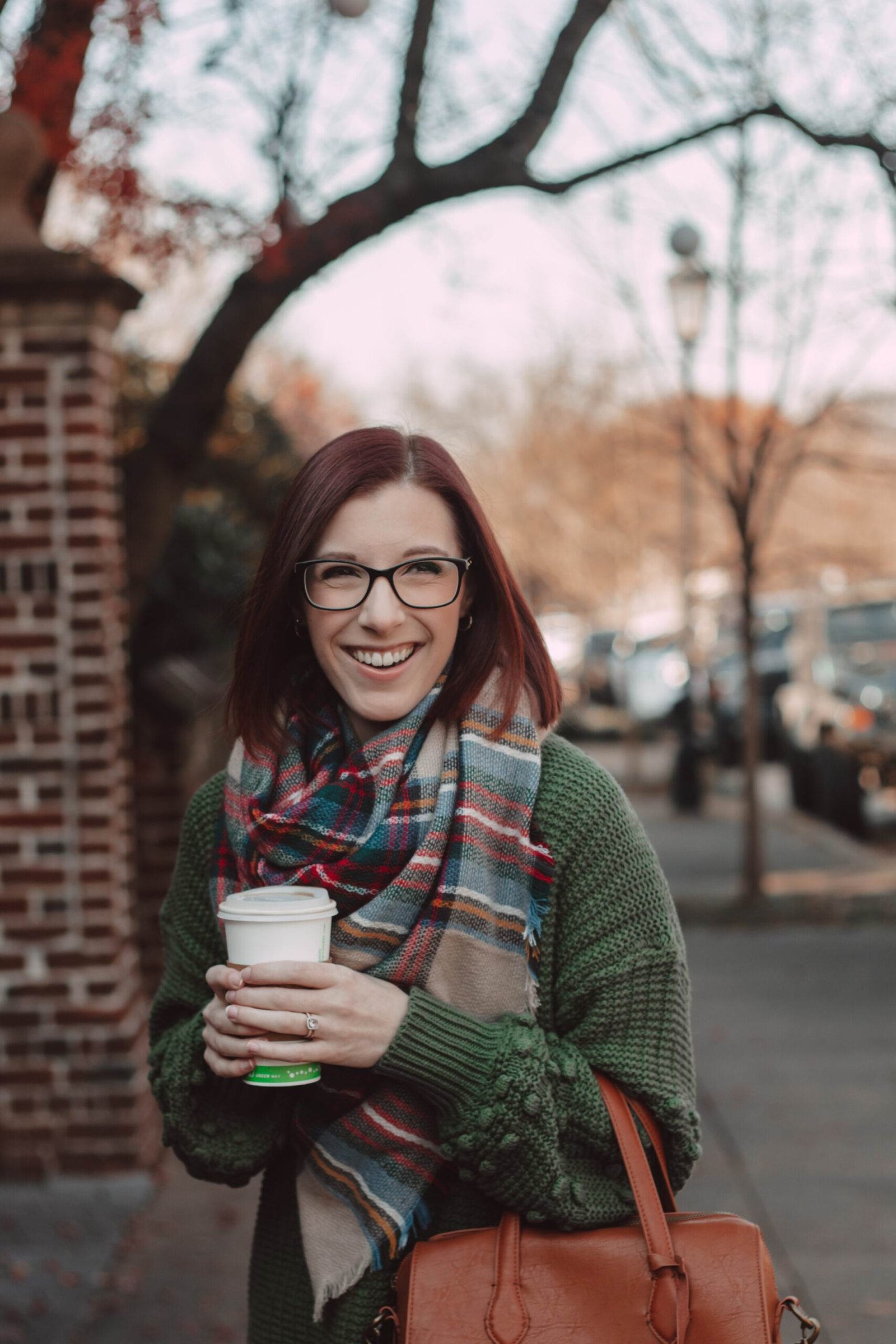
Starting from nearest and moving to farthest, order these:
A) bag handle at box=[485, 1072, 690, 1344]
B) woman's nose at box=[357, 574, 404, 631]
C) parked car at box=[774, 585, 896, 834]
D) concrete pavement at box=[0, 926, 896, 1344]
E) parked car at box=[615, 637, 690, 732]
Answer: bag handle at box=[485, 1072, 690, 1344] < woman's nose at box=[357, 574, 404, 631] < concrete pavement at box=[0, 926, 896, 1344] < parked car at box=[774, 585, 896, 834] < parked car at box=[615, 637, 690, 732]

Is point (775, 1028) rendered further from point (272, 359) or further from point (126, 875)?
point (272, 359)

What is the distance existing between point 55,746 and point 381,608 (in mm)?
3064

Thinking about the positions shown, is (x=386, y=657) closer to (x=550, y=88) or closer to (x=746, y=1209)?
(x=746, y=1209)

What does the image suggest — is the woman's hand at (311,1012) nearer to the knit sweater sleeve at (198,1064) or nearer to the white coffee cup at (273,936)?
the white coffee cup at (273,936)

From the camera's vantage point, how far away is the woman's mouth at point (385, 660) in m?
2.00

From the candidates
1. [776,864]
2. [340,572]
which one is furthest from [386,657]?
[776,864]

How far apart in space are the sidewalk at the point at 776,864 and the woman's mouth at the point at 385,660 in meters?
4.31

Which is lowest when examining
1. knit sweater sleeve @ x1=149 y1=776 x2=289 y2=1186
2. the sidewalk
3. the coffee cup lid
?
the sidewalk

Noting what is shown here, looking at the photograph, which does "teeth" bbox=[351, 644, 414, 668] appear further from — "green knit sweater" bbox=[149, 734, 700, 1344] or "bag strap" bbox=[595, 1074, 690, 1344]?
"bag strap" bbox=[595, 1074, 690, 1344]

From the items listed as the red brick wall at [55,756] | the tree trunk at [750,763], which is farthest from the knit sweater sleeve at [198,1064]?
the tree trunk at [750,763]

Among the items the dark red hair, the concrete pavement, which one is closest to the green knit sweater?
the dark red hair

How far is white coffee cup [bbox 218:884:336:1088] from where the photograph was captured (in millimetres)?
1748

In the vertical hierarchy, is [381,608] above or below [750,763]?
above

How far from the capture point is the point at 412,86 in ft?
19.5
